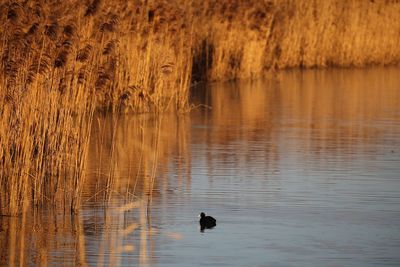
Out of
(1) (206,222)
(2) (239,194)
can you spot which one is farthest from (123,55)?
(1) (206,222)

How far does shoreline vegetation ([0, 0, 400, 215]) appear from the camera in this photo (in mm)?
11406

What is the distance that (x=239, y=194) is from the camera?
39.5ft

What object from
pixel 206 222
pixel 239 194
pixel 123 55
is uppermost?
pixel 123 55

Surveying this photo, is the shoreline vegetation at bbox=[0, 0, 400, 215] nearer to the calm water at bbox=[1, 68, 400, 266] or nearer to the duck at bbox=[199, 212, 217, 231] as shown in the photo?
the calm water at bbox=[1, 68, 400, 266]

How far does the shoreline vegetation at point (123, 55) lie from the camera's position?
1141 centimetres

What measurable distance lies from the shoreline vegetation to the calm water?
1.51 feet

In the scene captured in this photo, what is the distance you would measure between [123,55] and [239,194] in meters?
7.84

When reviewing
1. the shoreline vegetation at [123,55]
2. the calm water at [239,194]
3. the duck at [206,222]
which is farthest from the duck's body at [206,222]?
the shoreline vegetation at [123,55]

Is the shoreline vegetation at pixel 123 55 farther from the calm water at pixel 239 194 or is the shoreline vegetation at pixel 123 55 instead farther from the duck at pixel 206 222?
the duck at pixel 206 222

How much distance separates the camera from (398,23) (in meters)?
34.3

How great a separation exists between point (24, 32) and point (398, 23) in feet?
72.5

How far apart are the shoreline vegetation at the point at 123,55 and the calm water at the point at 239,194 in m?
0.46

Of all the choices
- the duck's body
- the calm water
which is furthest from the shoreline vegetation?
the duck's body

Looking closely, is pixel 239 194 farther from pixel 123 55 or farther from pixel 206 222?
pixel 123 55
